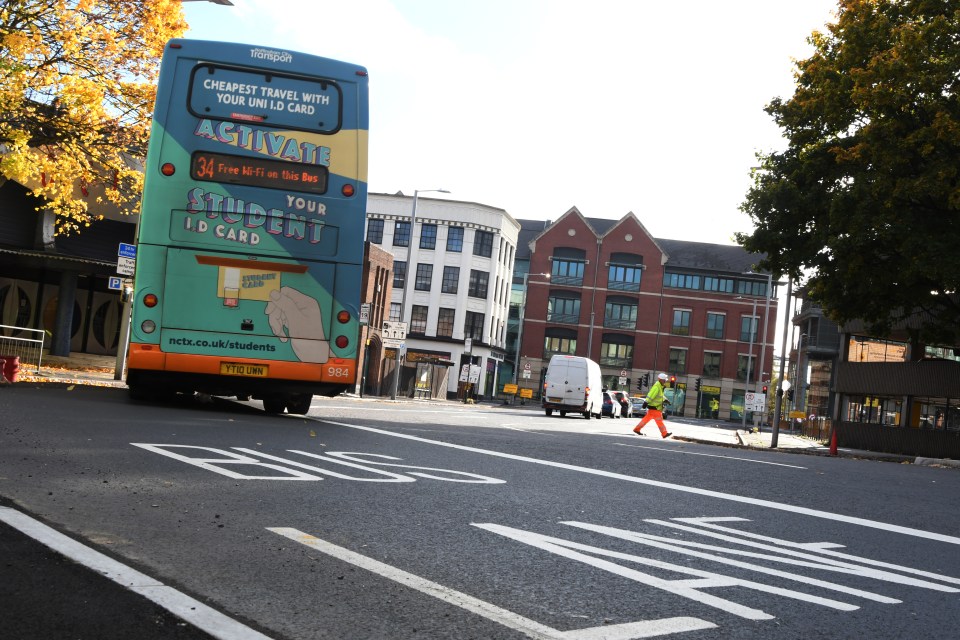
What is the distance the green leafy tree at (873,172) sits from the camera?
923 inches

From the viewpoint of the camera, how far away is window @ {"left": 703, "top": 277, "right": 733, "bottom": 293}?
89000mm

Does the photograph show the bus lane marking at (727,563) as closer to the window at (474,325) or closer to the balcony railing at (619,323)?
the window at (474,325)

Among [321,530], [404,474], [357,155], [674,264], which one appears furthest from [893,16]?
[674,264]

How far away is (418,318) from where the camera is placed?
77.1 m

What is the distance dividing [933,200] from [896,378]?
14.1 metres

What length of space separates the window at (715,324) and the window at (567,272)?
11683 mm

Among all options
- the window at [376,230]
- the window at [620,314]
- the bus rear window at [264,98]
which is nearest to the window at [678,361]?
the window at [620,314]

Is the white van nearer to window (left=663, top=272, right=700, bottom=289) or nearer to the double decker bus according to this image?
the double decker bus

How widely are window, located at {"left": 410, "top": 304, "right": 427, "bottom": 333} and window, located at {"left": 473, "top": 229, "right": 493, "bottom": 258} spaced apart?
19.2ft

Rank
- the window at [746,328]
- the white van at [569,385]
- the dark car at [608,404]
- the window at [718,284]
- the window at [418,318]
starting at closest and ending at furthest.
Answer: the white van at [569,385] → the dark car at [608,404] → the window at [418,318] → the window at [746,328] → the window at [718,284]

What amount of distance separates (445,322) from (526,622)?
241ft

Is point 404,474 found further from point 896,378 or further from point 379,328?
point 379,328

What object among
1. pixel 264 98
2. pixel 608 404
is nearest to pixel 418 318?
pixel 608 404

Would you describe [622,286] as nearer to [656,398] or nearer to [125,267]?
[656,398]
